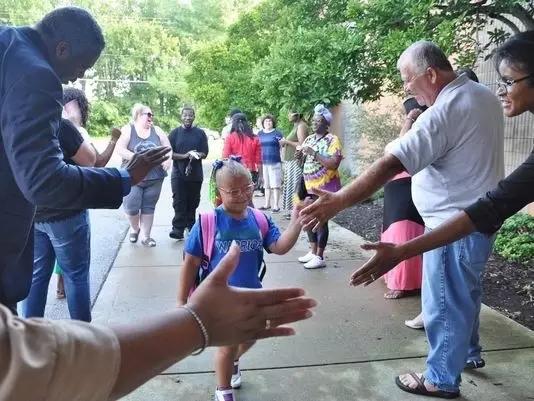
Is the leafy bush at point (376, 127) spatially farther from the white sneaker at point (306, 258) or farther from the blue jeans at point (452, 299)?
the blue jeans at point (452, 299)

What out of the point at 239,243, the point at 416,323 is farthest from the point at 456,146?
the point at 416,323

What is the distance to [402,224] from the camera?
496 centimetres

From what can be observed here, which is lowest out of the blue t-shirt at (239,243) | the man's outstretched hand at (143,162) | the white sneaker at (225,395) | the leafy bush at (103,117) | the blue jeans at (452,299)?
the leafy bush at (103,117)

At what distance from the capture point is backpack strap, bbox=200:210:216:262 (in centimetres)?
304

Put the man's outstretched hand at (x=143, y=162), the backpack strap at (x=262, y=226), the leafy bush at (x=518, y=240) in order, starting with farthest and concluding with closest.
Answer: the leafy bush at (x=518, y=240), the backpack strap at (x=262, y=226), the man's outstretched hand at (x=143, y=162)

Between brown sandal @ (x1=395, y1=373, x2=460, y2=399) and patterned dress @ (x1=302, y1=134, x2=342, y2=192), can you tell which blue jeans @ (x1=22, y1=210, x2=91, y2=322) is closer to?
brown sandal @ (x1=395, y1=373, x2=460, y2=399)

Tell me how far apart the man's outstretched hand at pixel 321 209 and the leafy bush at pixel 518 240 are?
14.5 feet

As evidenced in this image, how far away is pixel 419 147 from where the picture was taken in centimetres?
283

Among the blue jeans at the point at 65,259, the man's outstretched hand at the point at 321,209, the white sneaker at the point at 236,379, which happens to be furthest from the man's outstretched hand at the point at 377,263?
Answer: the blue jeans at the point at 65,259

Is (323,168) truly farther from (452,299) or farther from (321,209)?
(321,209)

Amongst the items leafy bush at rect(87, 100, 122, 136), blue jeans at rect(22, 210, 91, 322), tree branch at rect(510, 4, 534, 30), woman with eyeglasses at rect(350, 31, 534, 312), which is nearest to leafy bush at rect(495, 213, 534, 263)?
tree branch at rect(510, 4, 534, 30)

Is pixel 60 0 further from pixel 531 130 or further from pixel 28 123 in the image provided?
pixel 28 123

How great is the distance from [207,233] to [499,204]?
1.57 metres

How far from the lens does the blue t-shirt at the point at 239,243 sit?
304 cm
